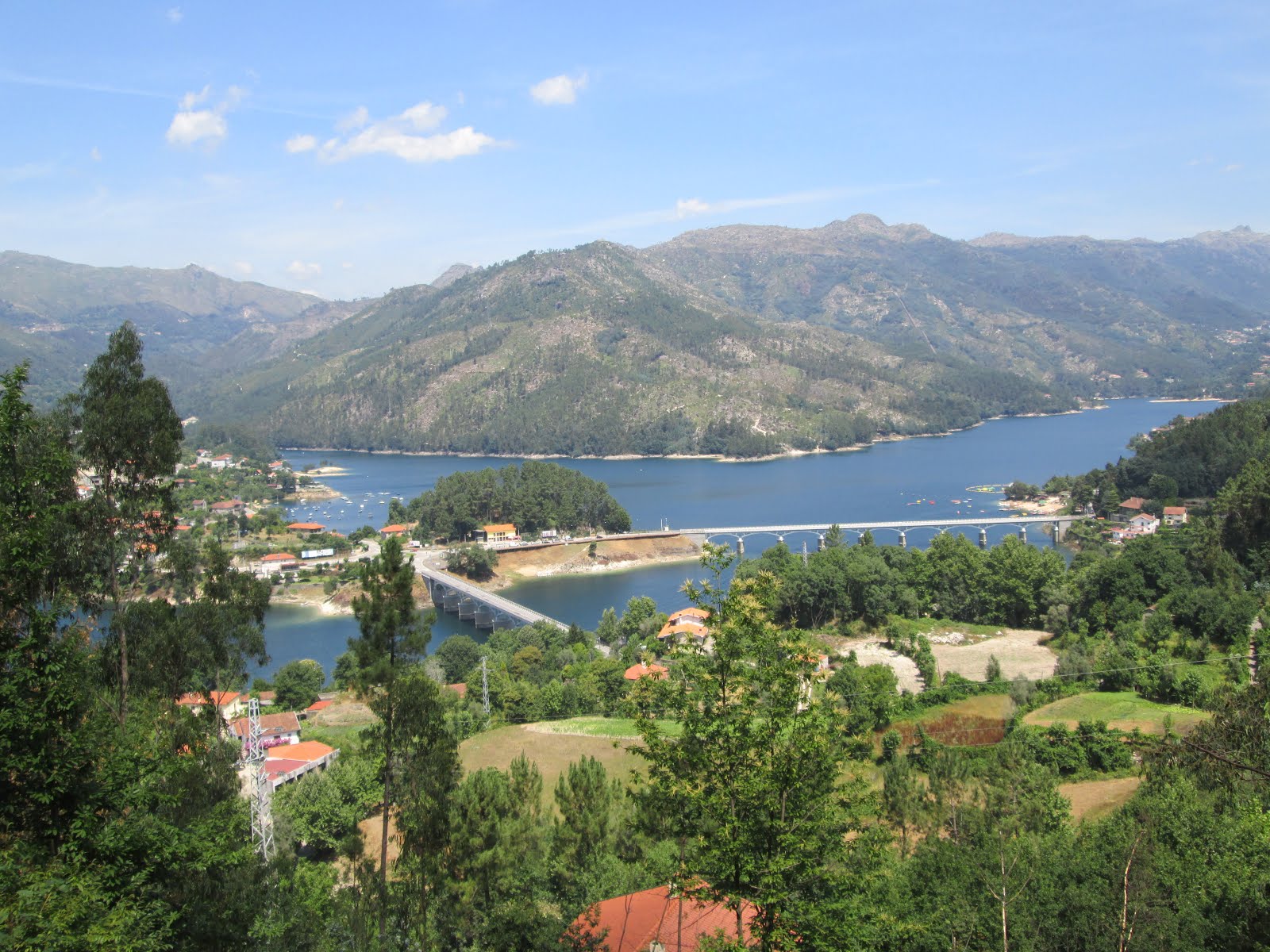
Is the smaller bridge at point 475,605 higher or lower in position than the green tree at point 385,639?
lower

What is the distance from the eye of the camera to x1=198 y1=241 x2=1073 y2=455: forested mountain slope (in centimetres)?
11262

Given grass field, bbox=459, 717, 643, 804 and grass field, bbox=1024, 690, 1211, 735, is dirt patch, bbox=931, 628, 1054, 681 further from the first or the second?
grass field, bbox=459, 717, 643, 804

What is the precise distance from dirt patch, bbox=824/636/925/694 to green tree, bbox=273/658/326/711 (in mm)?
17086

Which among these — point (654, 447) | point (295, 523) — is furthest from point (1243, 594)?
point (654, 447)

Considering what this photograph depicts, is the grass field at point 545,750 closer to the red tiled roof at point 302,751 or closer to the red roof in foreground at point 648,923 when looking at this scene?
the red tiled roof at point 302,751

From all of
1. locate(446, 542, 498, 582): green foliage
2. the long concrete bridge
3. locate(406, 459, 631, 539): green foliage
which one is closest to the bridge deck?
the long concrete bridge

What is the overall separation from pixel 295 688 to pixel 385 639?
2293 centimetres

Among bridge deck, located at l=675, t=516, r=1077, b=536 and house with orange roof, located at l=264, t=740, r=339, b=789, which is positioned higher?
bridge deck, located at l=675, t=516, r=1077, b=536

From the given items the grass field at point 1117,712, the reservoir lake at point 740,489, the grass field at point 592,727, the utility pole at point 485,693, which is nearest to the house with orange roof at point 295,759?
the utility pole at point 485,693

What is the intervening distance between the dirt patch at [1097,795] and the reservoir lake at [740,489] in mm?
25883

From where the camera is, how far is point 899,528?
5438 centimetres

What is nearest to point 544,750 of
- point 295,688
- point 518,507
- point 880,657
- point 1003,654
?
point 295,688

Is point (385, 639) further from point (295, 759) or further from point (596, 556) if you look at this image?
point (596, 556)

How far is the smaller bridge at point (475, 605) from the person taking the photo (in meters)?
41.0
